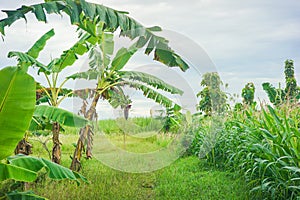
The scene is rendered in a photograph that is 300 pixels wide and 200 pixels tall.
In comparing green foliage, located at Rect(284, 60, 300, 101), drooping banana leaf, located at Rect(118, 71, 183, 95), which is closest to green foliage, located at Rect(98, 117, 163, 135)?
drooping banana leaf, located at Rect(118, 71, 183, 95)

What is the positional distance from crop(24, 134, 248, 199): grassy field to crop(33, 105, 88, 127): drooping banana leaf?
1037 millimetres

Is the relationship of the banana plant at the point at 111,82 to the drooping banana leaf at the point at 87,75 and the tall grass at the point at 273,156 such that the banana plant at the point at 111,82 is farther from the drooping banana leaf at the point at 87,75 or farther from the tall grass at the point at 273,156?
the tall grass at the point at 273,156

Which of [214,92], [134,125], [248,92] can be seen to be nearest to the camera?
[134,125]

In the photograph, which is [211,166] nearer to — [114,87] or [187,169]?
[187,169]

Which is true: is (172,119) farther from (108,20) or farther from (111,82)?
(108,20)

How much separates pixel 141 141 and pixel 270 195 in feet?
8.51

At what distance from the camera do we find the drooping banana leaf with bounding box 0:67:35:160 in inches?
114

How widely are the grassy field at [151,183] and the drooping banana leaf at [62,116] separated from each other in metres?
1.04

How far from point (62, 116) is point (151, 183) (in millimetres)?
1817

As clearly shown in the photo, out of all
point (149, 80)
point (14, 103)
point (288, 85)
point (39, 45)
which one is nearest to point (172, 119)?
point (149, 80)

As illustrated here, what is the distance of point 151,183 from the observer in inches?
224

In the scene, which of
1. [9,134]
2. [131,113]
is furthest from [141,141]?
[9,134]

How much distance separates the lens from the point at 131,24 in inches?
180

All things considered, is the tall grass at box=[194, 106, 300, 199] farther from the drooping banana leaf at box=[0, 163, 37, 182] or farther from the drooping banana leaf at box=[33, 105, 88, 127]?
the drooping banana leaf at box=[0, 163, 37, 182]
